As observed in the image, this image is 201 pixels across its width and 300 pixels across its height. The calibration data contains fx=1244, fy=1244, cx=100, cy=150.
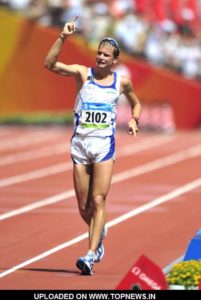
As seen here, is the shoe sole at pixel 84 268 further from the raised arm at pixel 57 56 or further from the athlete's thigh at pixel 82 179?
the raised arm at pixel 57 56

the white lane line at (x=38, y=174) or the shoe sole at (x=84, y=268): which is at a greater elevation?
the white lane line at (x=38, y=174)

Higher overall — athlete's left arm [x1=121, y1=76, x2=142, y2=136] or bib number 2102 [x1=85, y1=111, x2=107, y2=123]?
athlete's left arm [x1=121, y1=76, x2=142, y2=136]

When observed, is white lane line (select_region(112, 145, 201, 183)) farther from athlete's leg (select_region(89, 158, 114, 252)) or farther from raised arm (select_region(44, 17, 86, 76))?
raised arm (select_region(44, 17, 86, 76))

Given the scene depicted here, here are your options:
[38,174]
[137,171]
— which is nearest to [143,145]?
[137,171]

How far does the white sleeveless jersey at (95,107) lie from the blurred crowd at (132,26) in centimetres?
2092

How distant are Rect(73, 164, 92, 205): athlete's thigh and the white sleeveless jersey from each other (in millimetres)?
316

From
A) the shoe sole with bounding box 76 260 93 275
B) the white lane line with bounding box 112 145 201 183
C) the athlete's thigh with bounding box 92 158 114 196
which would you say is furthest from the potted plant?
the white lane line with bounding box 112 145 201 183

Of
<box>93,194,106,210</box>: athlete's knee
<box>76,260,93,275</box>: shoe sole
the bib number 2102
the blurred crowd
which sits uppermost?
the blurred crowd

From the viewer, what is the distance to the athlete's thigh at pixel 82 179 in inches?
449

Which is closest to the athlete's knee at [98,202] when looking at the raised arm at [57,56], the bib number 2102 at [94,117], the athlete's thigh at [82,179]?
the athlete's thigh at [82,179]

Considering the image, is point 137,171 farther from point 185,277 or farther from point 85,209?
point 185,277

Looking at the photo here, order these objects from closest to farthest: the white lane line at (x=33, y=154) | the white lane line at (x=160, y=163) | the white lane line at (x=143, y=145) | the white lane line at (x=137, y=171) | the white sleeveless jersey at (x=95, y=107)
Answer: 1. the white sleeveless jersey at (x=95, y=107)
2. the white lane line at (x=137, y=171)
3. the white lane line at (x=160, y=163)
4. the white lane line at (x=33, y=154)
5. the white lane line at (x=143, y=145)

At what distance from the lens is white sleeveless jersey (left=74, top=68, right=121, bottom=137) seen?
11398 millimetres

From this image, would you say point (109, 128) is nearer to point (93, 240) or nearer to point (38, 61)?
point (93, 240)
